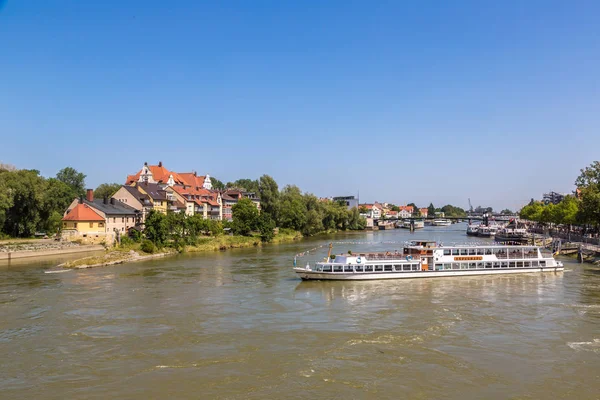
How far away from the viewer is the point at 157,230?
66062 millimetres

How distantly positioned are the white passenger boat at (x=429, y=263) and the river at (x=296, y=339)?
5.90 ft

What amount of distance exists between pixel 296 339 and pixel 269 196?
82.3 meters

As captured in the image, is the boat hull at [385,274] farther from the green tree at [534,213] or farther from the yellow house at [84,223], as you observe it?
the green tree at [534,213]

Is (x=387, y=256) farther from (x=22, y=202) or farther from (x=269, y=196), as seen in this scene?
(x=269, y=196)

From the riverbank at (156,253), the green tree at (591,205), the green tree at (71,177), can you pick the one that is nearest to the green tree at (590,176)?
the green tree at (591,205)

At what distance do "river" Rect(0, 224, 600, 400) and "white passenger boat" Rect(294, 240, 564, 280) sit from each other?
1.80m

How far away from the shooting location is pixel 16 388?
19.2 metres

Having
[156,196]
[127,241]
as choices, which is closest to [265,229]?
[156,196]

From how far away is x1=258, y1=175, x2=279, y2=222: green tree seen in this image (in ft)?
350

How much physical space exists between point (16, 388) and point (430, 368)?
16.5 m

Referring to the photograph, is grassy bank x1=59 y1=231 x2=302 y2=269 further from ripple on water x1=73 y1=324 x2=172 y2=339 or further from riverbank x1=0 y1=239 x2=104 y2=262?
ripple on water x1=73 y1=324 x2=172 y2=339

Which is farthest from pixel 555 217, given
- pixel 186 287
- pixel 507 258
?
pixel 186 287

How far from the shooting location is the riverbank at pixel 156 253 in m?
50.8

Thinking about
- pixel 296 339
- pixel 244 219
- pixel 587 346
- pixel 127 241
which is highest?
pixel 244 219
